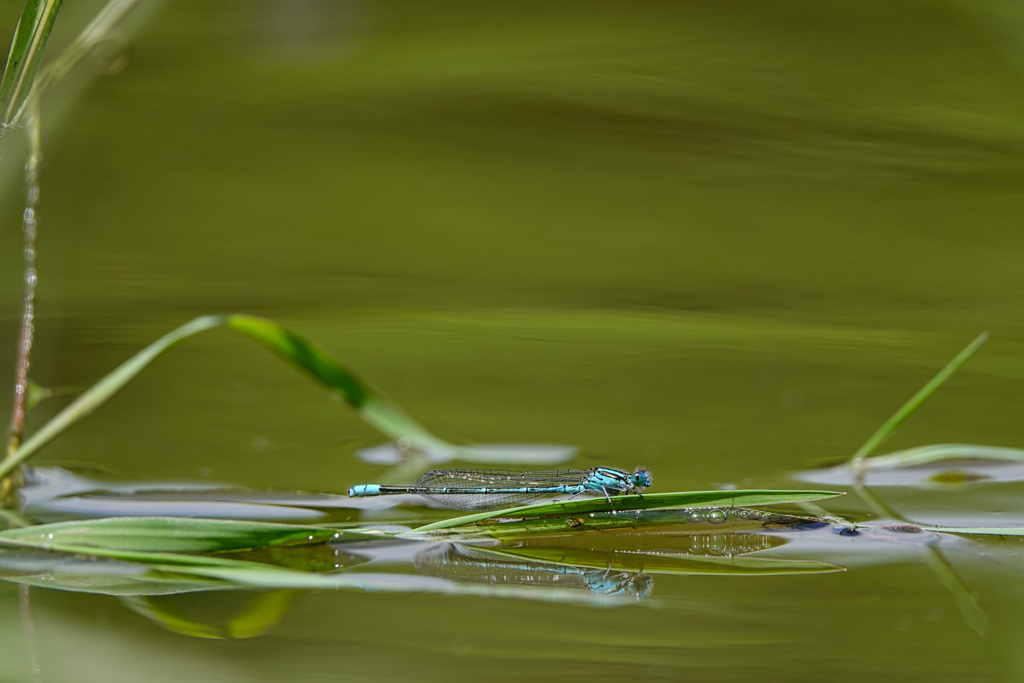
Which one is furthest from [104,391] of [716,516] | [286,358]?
[716,516]

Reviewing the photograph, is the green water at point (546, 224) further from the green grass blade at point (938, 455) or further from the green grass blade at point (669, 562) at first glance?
the green grass blade at point (669, 562)

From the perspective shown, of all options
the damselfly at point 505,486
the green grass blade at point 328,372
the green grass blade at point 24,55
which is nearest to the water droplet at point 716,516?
→ the damselfly at point 505,486

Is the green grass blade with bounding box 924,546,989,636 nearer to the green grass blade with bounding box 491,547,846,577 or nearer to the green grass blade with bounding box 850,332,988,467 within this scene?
the green grass blade with bounding box 491,547,846,577

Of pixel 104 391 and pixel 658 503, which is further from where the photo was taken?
pixel 104 391

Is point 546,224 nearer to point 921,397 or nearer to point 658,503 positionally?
point 921,397

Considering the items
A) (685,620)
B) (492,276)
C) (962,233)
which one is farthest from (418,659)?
(962,233)

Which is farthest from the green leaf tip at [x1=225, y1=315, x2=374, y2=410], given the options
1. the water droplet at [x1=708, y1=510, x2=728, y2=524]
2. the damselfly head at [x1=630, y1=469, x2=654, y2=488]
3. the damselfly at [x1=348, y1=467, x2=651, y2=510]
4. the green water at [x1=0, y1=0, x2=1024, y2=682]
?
the water droplet at [x1=708, y1=510, x2=728, y2=524]
